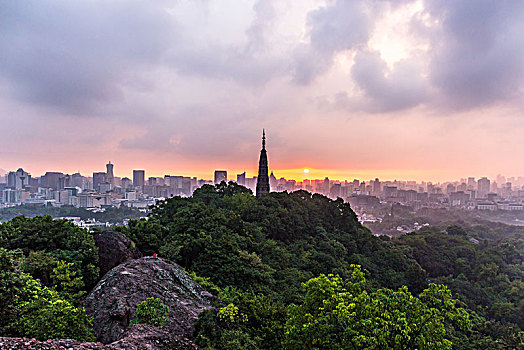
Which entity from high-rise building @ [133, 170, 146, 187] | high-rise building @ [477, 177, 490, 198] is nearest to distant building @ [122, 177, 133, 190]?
high-rise building @ [133, 170, 146, 187]

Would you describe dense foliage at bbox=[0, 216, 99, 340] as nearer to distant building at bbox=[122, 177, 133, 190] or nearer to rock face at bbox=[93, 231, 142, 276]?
rock face at bbox=[93, 231, 142, 276]

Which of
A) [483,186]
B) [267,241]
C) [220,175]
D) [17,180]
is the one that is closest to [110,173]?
[17,180]

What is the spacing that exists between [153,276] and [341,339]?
19.5 feet

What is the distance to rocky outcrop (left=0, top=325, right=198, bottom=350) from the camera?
4.82 m

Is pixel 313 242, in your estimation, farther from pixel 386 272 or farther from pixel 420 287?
pixel 420 287

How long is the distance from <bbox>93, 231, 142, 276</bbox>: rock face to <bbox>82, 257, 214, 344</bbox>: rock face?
50.0 inches

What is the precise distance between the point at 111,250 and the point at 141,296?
2980 mm

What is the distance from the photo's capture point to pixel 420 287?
72.5 ft

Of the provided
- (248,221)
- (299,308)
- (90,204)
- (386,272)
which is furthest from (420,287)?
(90,204)

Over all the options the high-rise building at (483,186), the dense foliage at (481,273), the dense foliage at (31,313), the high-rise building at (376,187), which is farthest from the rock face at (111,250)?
the high-rise building at (483,186)

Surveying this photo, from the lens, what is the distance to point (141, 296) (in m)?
8.38

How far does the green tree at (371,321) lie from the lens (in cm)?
535

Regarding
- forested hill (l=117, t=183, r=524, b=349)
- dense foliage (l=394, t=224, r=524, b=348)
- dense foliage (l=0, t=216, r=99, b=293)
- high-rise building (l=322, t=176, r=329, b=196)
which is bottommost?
dense foliage (l=394, t=224, r=524, b=348)

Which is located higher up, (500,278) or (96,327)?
(96,327)
